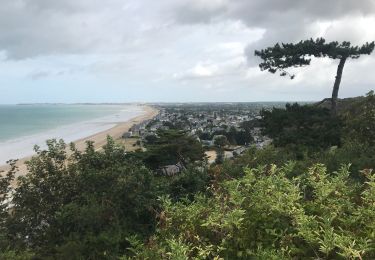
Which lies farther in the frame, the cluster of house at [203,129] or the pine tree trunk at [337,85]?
the cluster of house at [203,129]

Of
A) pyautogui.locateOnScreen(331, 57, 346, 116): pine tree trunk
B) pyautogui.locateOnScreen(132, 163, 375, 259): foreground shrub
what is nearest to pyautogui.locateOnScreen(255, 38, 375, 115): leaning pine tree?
pyautogui.locateOnScreen(331, 57, 346, 116): pine tree trunk

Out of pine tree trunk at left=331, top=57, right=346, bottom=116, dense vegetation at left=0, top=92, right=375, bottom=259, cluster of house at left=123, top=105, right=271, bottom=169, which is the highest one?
pine tree trunk at left=331, top=57, right=346, bottom=116

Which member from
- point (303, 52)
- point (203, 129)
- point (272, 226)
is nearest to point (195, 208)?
point (272, 226)

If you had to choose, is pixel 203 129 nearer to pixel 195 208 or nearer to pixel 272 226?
pixel 195 208

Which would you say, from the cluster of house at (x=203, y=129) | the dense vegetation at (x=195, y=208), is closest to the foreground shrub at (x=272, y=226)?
the dense vegetation at (x=195, y=208)

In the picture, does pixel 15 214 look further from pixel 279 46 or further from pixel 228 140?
pixel 228 140

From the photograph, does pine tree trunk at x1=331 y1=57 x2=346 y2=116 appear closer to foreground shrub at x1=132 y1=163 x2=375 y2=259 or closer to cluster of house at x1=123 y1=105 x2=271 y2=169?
cluster of house at x1=123 y1=105 x2=271 y2=169

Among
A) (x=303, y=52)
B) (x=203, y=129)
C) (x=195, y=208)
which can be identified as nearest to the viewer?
(x=195, y=208)

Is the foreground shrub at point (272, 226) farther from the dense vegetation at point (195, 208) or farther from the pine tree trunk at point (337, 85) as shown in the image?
the pine tree trunk at point (337, 85)

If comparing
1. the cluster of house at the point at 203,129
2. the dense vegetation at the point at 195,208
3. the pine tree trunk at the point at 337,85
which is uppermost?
the pine tree trunk at the point at 337,85
